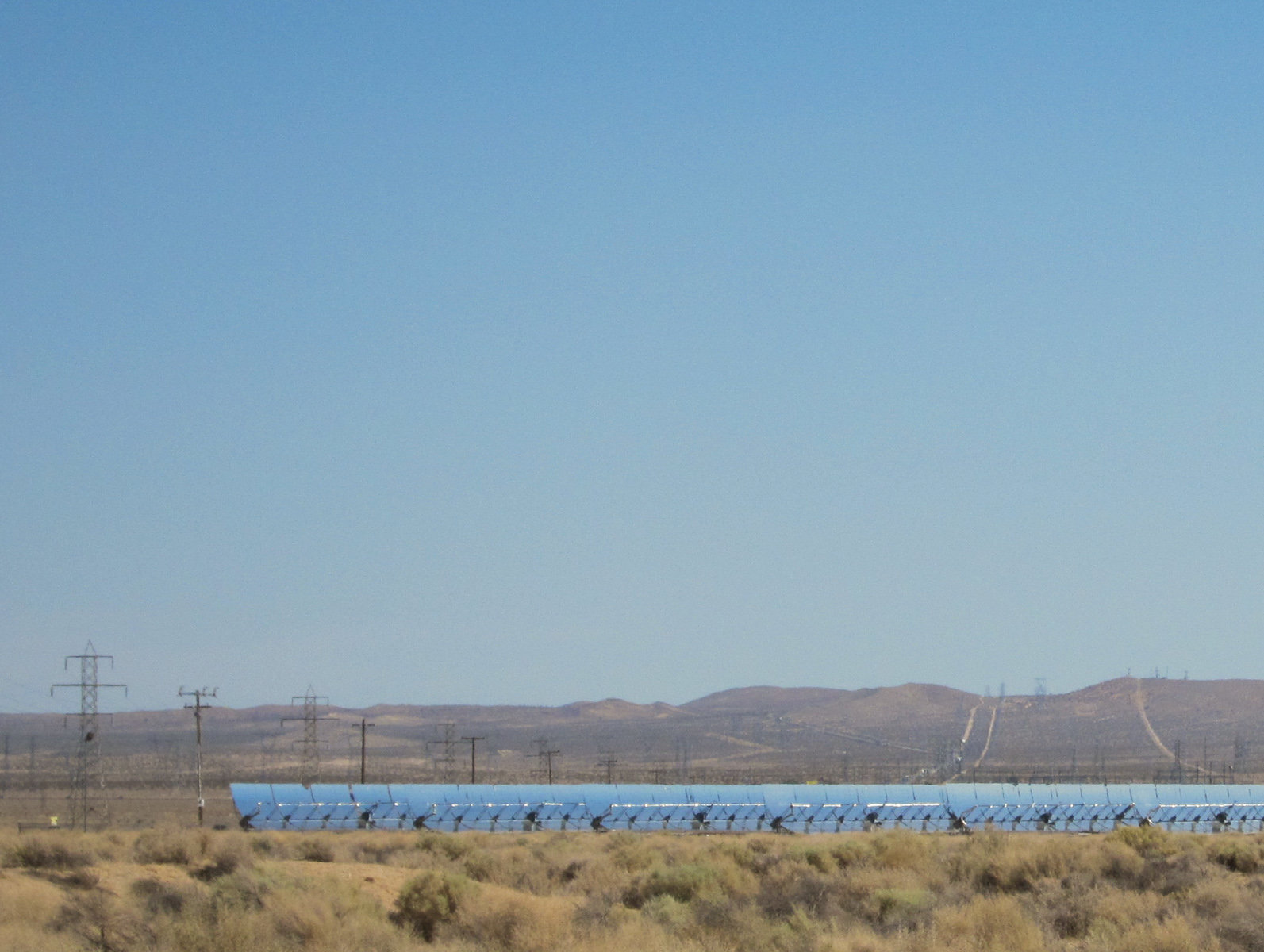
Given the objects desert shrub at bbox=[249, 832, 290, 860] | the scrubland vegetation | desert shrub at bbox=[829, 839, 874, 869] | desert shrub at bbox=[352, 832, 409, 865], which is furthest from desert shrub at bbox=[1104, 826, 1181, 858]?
desert shrub at bbox=[249, 832, 290, 860]

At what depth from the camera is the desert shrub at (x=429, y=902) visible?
26.8 metres

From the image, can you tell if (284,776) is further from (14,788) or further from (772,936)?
(772,936)

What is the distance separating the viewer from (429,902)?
2708cm

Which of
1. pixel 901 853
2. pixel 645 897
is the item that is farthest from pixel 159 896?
pixel 901 853

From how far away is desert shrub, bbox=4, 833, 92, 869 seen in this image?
31969mm

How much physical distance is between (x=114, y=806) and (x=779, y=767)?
10728 centimetres

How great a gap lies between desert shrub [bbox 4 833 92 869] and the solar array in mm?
28274

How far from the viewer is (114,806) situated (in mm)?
104062

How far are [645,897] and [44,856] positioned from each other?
13261mm

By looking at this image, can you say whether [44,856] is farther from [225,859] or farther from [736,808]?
[736,808]

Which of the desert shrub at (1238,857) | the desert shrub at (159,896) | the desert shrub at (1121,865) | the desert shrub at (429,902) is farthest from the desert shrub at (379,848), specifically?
the desert shrub at (1238,857)

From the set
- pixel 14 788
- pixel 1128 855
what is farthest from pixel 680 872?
pixel 14 788

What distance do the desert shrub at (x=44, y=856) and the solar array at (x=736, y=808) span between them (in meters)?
28.3

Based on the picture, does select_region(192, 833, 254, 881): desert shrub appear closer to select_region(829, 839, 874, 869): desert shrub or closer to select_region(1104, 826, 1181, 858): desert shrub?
select_region(829, 839, 874, 869): desert shrub
